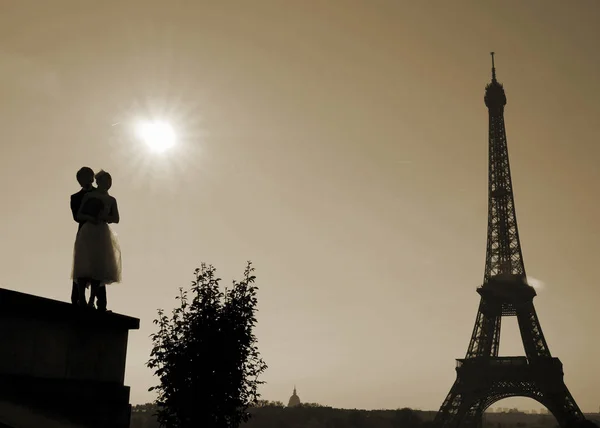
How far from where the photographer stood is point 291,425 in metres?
129

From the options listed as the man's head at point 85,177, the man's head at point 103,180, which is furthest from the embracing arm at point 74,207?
the man's head at point 103,180

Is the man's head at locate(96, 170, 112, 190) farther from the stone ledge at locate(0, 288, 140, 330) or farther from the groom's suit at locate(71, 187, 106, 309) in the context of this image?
the stone ledge at locate(0, 288, 140, 330)

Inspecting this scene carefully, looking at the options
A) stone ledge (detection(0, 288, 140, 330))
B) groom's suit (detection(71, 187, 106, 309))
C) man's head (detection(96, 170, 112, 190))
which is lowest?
stone ledge (detection(0, 288, 140, 330))

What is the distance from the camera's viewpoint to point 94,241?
980 cm

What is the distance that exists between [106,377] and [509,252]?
7100cm

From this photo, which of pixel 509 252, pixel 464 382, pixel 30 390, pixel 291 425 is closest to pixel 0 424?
pixel 30 390

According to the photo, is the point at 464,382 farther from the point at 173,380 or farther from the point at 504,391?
the point at 173,380

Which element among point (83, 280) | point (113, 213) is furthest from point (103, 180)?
point (83, 280)

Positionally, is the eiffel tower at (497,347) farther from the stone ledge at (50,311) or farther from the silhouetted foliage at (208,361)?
the stone ledge at (50,311)

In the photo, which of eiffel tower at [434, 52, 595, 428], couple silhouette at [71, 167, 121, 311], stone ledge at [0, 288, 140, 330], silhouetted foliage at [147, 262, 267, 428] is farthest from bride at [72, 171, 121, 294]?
eiffel tower at [434, 52, 595, 428]

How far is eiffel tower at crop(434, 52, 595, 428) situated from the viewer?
66.0 m

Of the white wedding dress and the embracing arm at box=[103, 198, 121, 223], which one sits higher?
the embracing arm at box=[103, 198, 121, 223]

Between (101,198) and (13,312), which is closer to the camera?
(13,312)

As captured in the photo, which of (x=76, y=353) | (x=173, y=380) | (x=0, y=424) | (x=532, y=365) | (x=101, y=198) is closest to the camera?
(x=0, y=424)
